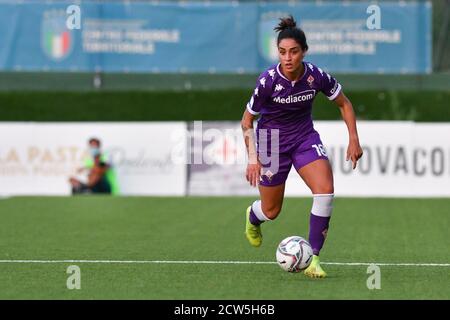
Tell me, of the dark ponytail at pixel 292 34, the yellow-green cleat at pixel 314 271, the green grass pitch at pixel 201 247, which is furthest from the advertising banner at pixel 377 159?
the yellow-green cleat at pixel 314 271

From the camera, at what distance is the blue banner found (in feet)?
76.7

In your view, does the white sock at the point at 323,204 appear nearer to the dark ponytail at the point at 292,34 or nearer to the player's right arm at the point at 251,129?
the player's right arm at the point at 251,129

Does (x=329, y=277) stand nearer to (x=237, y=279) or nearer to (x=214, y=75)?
(x=237, y=279)

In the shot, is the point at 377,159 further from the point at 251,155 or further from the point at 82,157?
the point at 251,155

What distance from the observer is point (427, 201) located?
830 inches

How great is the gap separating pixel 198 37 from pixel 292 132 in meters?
13.6

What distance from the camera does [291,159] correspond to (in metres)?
10.6

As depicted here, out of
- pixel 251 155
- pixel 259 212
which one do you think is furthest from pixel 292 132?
pixel 259 212

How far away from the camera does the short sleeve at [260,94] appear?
1018 centimetres

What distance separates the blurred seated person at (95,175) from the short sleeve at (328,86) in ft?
41.5

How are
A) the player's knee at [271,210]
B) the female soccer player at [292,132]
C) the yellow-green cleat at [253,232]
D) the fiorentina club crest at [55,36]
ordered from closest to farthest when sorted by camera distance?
1. the female soccer player at [292,132]
2. the player's knee at [271,210]
3. the yellow-green cleat at [253,232]
4. the fiorentina club crest at [55,36]

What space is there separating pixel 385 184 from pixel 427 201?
145cm

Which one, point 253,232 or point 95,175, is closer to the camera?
point 253,232
